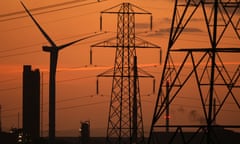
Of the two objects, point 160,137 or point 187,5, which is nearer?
point 187,5

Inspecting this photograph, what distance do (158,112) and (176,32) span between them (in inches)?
208

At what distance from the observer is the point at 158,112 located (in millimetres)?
55469

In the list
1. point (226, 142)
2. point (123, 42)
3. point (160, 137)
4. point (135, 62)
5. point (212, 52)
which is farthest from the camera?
point (160, 137)

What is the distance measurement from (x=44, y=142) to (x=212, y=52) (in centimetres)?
9712

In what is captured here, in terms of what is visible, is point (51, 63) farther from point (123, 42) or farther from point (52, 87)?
point (123, 42)

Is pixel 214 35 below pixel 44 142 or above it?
above

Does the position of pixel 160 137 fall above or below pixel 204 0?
below

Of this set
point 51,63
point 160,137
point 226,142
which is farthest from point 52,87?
point 160,137

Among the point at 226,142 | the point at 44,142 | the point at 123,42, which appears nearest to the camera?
the point at 123,42

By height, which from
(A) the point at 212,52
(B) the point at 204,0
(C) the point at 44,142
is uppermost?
(B) the point at 204,0

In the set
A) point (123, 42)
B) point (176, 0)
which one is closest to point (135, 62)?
point (123, 42)

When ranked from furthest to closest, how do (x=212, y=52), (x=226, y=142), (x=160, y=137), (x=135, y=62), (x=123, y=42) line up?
(x=160, y=137)
(x=226, y=142)
(x=135, y=62)
(x=123, y=42)
(x=212, y=52)

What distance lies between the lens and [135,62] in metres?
93.8

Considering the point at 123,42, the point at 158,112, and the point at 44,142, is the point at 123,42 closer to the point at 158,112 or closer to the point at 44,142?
the point at 158,112
